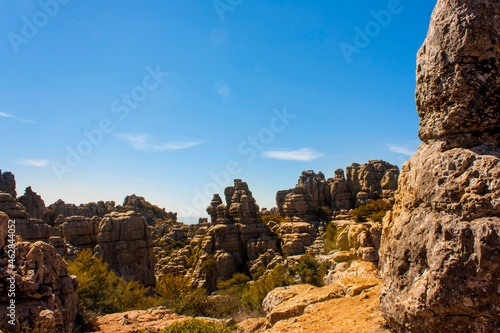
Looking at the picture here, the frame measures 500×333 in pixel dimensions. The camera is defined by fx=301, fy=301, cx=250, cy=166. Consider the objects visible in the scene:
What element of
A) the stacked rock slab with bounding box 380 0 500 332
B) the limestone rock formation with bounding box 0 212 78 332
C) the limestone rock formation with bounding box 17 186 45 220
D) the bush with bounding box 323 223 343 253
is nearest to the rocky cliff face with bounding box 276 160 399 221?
the bush with bounding box 323 223 343 253

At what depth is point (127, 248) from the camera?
2706cm

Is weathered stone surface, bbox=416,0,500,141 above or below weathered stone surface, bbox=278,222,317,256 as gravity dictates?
above

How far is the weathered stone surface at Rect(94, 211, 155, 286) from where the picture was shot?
26.7 meters

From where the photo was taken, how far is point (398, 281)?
168 inches

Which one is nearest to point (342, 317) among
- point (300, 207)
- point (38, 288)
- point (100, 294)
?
point (38, 288)

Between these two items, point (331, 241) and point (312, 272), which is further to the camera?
point (331, 241)

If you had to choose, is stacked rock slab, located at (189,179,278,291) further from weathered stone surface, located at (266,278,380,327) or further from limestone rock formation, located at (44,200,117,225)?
limestone rock formation, located at (44,200,117,225)

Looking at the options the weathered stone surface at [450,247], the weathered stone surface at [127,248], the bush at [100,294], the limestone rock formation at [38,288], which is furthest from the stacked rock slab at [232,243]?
the weathered stone surface at [450,247]

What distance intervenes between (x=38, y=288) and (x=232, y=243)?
91.4ft

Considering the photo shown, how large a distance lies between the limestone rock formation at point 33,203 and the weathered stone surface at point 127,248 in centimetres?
2434

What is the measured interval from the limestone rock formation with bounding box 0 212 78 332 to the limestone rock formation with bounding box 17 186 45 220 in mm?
41598

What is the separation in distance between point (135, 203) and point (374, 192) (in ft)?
200

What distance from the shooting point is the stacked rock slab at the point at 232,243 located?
3253cm

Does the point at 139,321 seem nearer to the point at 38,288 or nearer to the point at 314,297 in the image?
the point at 38,288
